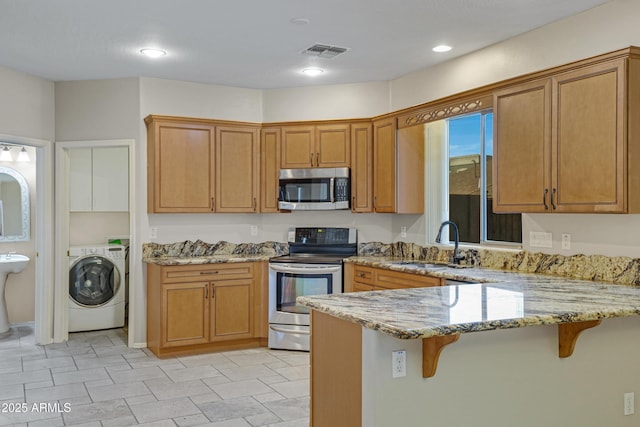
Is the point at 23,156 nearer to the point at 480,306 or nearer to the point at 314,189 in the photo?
the point at 314,189

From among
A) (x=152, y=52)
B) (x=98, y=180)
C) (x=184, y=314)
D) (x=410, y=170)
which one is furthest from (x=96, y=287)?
(x=410, y=170)

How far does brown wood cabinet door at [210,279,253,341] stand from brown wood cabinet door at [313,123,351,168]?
54.0 inches

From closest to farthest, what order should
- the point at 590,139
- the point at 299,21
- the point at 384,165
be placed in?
the point at 590,139 → the point at 299,21 → the point at 384,165

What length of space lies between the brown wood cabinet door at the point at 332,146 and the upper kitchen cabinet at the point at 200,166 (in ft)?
2.09

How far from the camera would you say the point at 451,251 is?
4.73 m

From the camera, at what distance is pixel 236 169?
17.6ft


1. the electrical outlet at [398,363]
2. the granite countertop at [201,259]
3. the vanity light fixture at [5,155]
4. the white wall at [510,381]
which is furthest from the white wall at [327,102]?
the electrical outlet at [398,363]

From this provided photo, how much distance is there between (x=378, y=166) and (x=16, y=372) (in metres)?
3.54

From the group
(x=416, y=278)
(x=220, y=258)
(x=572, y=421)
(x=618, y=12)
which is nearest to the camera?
(x=572, y=421)

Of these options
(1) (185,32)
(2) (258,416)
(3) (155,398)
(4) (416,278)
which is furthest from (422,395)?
(1) (185,32)

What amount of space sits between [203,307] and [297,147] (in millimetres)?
1778

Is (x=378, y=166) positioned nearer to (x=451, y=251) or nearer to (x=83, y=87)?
(x=451, y=251)

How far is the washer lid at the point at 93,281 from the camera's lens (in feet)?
19.0

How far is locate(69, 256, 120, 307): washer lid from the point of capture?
5797mm
